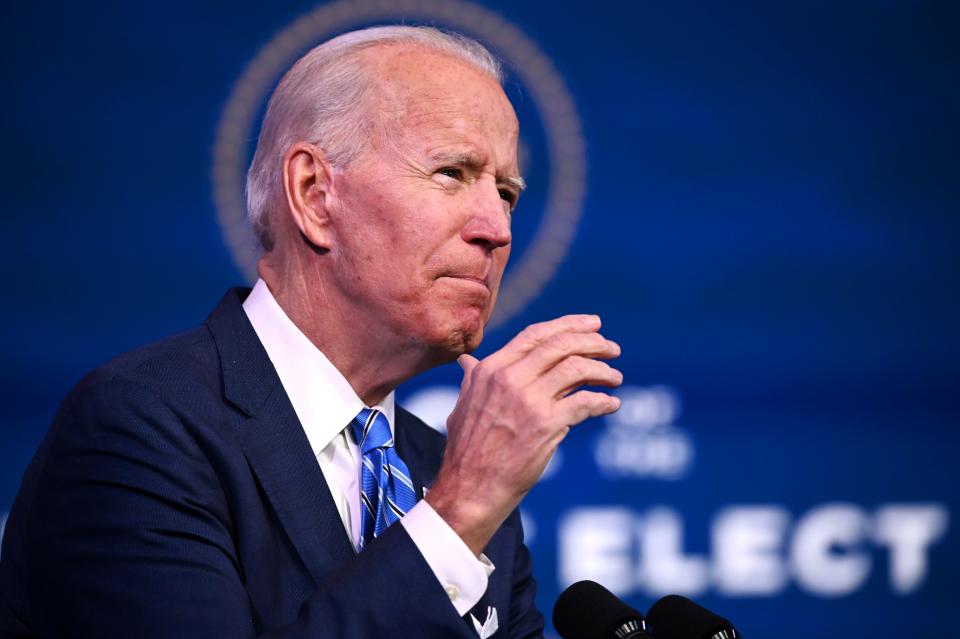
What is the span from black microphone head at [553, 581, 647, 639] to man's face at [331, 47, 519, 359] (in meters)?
0.42

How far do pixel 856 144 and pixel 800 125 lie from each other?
0.18 meters

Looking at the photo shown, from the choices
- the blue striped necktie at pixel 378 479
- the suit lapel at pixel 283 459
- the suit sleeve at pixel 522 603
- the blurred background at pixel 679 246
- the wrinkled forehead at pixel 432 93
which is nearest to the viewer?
the suit lapel at pixel 283 459

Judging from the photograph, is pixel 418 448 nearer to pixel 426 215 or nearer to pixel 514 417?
pixel 426 215

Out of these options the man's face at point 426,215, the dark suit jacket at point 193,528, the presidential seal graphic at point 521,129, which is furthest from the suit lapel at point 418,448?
the presidential seal graphic at point 521,129

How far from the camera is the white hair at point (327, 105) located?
1.65m

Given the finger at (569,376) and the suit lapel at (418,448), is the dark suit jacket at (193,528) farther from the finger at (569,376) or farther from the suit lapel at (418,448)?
the suit lapel at (418,448)

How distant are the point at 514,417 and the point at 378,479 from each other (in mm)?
374

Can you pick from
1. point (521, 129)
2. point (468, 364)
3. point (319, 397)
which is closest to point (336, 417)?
point (319, 397)

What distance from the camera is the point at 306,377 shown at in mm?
1595

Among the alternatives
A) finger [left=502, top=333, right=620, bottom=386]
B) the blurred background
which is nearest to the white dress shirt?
finger [left=502, top=333, right=620, bottom=386]

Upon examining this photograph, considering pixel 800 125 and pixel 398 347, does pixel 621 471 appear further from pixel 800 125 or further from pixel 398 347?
pixel 398 347

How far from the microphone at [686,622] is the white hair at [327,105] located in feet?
2.65

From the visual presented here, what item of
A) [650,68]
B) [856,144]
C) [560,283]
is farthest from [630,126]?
[856,144]

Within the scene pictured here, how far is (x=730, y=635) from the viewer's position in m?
1.23
